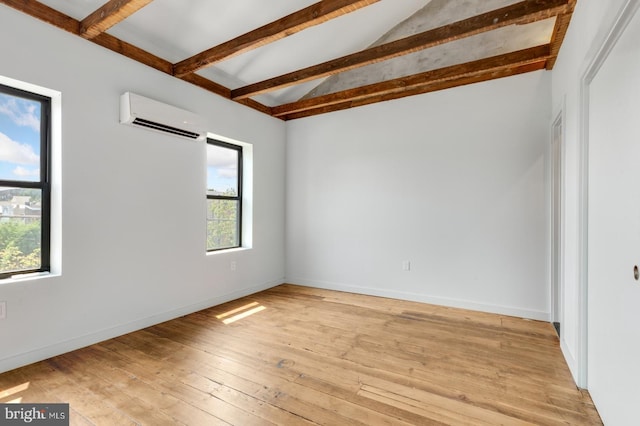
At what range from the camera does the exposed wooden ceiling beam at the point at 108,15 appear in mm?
2215

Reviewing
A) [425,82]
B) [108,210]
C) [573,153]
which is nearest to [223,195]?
[108,210]

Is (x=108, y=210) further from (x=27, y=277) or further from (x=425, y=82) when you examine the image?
(x=425, y=82)

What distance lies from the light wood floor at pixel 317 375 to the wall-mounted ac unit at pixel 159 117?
6.66 feet

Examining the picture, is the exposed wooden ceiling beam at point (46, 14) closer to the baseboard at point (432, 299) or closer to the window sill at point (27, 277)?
the window sill at point (27, 277)

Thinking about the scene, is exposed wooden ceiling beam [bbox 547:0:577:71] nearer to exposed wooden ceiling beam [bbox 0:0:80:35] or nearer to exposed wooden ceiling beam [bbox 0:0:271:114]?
exposed wooden ceiling beam [bbox 0:0:271:114]

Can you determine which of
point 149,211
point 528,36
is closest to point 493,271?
point 528,36

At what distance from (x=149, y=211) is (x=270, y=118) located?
94.5 inches

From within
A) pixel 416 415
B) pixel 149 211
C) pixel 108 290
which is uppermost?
pixel 149 211

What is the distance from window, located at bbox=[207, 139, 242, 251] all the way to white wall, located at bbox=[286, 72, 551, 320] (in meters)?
0.93

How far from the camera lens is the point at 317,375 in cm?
225

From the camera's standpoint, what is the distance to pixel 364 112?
4434 mm

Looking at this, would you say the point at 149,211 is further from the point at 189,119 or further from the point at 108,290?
the point at 189,119

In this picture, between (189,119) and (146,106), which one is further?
(189,119)

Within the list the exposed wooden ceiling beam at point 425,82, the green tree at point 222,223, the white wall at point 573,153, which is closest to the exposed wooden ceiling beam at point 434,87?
the exposed wooden ceiling beam at point 425,82
